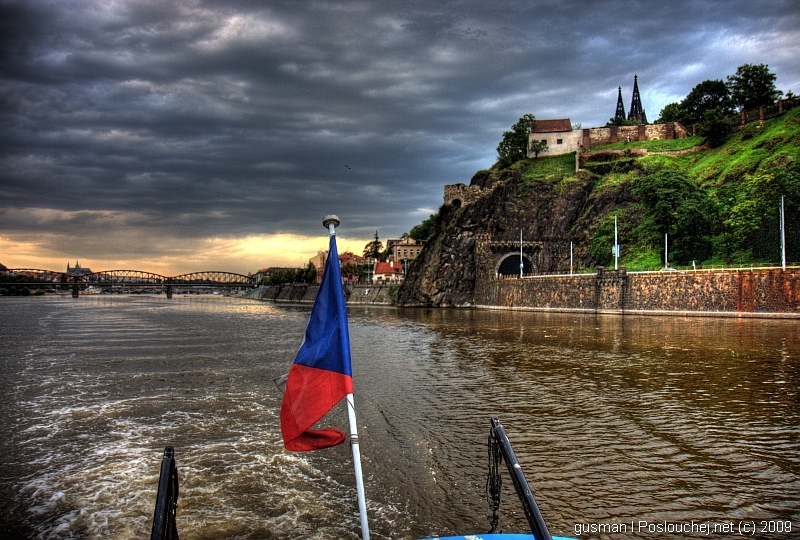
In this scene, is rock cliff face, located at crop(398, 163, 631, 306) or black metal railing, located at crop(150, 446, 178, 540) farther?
rock cliff face, located at crop(398, 163, 631, 306)

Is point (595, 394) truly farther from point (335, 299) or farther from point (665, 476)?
point (335, 299)

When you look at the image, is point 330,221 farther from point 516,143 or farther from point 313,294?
point 313,294

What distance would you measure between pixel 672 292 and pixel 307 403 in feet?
166

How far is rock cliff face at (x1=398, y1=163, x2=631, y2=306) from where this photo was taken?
83.8 metres

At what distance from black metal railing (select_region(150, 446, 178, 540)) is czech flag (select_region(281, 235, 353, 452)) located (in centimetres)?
113

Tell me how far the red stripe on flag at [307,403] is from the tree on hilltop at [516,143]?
108691 millimetres

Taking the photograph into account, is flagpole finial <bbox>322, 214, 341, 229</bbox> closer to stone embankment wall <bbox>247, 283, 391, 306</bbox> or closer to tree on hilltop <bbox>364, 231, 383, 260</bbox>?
stone embankment wall <bbox>247, 283, 391, 306</bbox>

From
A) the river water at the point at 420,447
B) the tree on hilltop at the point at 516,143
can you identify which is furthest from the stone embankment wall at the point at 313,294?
the river water at the point at 420,447

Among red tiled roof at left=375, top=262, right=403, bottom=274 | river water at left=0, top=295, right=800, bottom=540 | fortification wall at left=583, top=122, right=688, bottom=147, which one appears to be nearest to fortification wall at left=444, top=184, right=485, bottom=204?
fortification wall at left=583, top=122, right=688, bottom=147

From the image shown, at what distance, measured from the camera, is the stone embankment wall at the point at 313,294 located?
114 m

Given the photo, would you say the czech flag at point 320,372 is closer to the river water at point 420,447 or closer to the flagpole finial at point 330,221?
the flagpole finial at point 330,221

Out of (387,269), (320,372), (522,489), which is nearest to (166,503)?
(320,372)

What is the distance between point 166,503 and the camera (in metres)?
3.90

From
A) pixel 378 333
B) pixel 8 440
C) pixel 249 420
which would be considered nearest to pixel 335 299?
pixel 249 420
